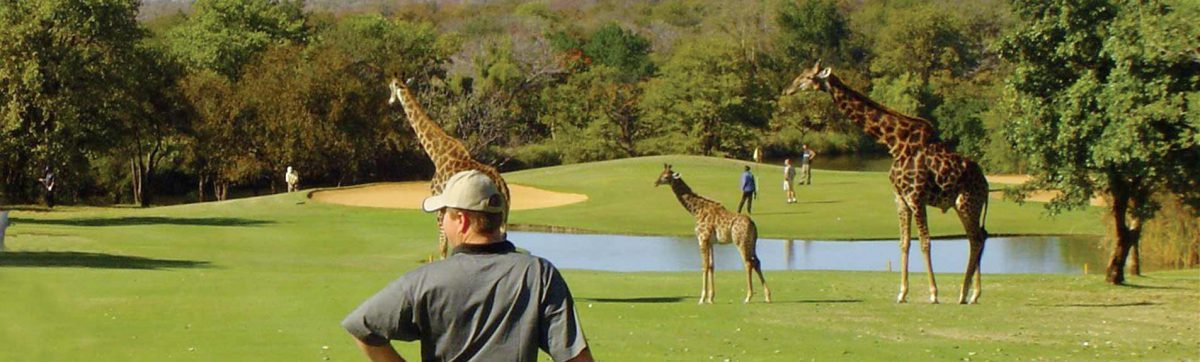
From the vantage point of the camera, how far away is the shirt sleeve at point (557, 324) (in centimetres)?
674

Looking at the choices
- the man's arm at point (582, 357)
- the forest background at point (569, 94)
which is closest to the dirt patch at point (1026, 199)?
the forest background at point (569, 94)

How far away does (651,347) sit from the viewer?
52.2ft

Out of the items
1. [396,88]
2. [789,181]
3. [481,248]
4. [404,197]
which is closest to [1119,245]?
[396,88]

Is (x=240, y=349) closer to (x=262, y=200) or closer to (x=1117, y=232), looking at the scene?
(x=1117, y=232)

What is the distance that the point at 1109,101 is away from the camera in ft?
68.4

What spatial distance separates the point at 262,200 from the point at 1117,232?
32.0m

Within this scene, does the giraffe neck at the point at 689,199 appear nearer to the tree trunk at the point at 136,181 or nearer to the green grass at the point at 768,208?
the green grass at the point at 768,208

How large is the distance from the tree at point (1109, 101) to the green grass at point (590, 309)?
5.69 ft

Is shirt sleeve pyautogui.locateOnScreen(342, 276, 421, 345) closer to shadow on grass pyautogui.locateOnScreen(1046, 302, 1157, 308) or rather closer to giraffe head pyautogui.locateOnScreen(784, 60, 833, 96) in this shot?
giraffe head pyautogui.locateOnScreen(784, 60, 833, 96)

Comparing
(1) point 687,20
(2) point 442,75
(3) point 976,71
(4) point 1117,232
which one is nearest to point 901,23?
(3) point 976,71

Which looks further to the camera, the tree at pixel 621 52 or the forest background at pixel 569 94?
the tree at pixel 621 52

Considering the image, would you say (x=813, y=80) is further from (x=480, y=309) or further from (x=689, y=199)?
(x=480, y=309)

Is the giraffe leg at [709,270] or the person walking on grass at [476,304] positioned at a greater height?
the person walking on grass at [476,304]

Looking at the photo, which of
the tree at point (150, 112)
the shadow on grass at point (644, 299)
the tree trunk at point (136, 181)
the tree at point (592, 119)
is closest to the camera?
the shadow on grass at point (644, 299)
